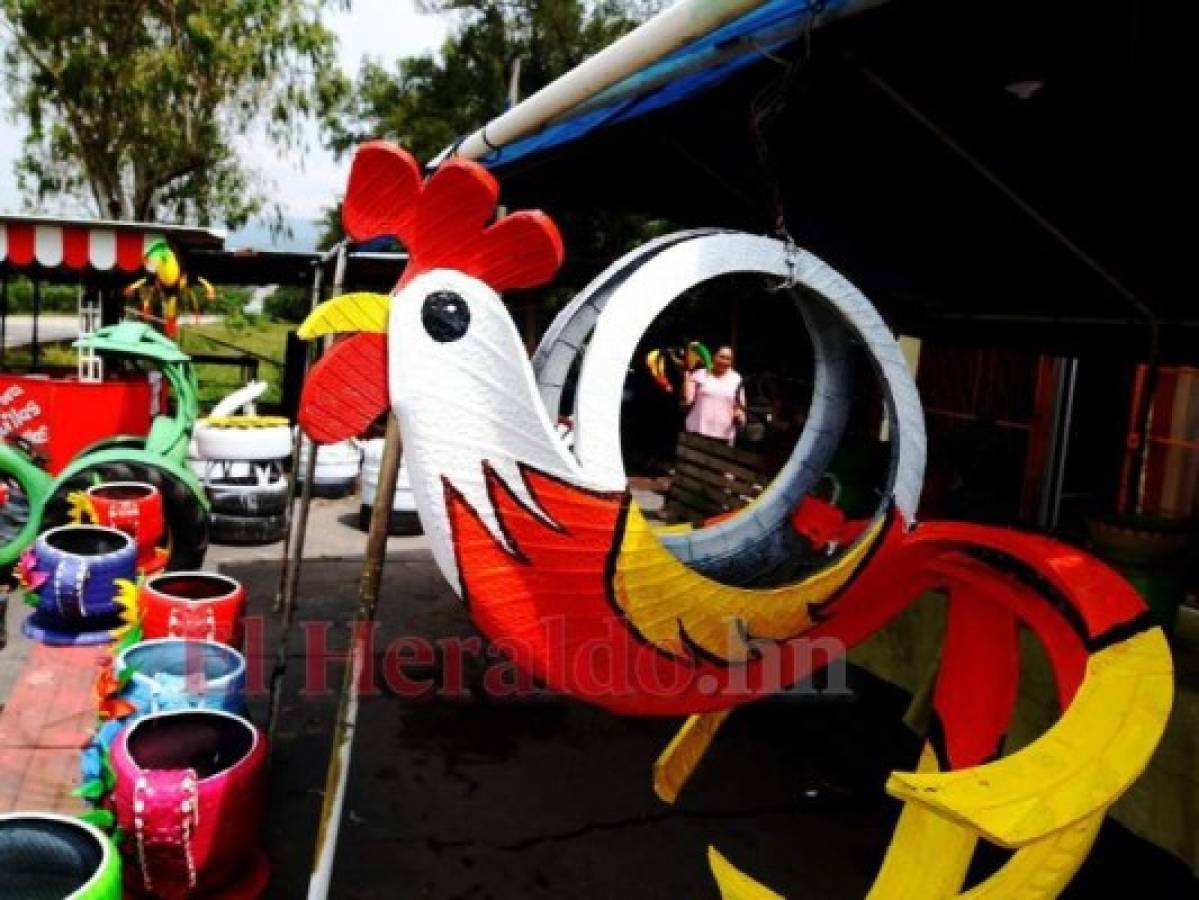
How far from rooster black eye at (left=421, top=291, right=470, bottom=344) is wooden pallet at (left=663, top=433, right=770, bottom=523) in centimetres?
350

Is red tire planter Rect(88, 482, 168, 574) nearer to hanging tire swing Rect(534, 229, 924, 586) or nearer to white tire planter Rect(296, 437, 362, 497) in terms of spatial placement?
white tire planter Rect(296, 437, 362, 497)

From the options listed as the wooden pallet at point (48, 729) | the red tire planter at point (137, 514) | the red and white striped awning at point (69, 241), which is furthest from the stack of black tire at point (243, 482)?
the wooden pallet at point (48, 729)

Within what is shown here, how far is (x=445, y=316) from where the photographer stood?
1578 mm

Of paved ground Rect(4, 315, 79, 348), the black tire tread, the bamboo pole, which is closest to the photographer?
the bamboo pole

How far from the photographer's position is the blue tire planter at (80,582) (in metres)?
4.20

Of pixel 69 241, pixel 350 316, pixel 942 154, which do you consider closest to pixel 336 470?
pixel 69 241

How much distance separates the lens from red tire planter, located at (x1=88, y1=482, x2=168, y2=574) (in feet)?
16.3

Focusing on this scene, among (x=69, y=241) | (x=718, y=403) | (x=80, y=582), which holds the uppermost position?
(x=69, y=241)

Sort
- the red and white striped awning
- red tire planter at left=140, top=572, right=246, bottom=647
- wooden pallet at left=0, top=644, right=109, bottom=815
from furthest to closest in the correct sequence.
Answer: the red and white striped awning
red tire planter at left=140, top=572, right=246, bottom=647
wooden pallet at left=0, top=644, right=109, bottom=815

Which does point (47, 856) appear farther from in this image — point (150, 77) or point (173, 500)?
point (150, 77)

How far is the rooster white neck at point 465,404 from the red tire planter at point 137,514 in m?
3.82

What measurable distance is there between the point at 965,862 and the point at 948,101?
208 cm

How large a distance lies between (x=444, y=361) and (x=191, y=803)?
4.75 feet

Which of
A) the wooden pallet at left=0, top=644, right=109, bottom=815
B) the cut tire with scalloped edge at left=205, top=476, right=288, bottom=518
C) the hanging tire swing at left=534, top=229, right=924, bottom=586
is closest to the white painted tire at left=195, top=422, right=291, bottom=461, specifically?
the cut tire with scalloped edge at left=205, top=476, right=288, bottom=518
